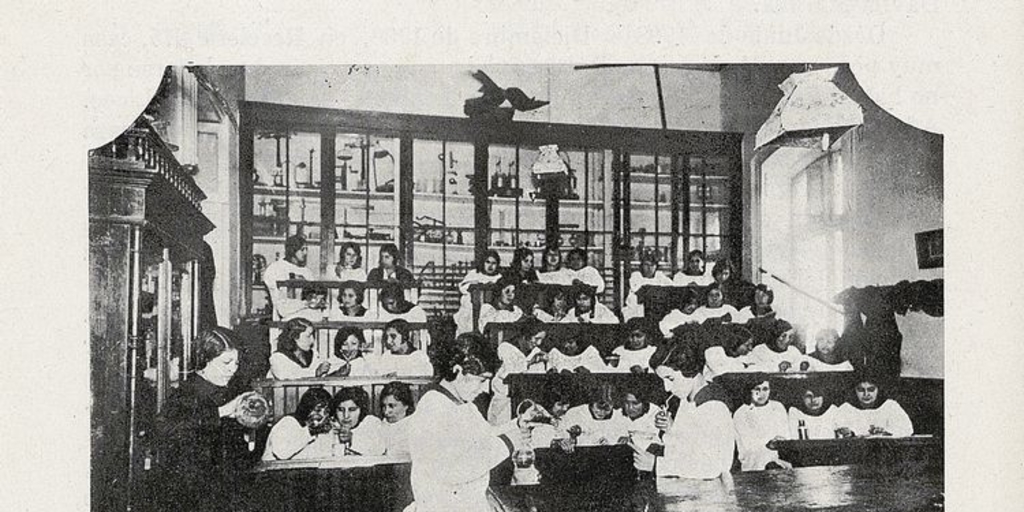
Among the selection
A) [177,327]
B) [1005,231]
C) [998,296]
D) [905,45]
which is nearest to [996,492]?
[998,296]

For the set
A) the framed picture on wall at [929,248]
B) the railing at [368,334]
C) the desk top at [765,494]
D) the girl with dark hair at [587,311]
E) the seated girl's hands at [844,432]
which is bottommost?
the desk top at [765,494]

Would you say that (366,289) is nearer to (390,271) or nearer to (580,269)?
(390,271)

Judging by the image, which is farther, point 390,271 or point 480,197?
A: point 480,197

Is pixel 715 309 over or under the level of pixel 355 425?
over

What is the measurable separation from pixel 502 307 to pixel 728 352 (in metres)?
0.74

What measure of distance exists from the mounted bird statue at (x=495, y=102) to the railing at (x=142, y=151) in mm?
835

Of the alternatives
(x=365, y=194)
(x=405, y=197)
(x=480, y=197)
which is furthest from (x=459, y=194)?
(x=365, y=194)

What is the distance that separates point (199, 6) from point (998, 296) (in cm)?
218

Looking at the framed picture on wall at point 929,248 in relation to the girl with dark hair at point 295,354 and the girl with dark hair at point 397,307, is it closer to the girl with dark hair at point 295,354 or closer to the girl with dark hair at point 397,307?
the girl with dark hair at point 397,307

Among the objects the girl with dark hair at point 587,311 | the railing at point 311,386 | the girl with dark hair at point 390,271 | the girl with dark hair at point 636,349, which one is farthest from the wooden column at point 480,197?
the girl with dark hair at point 636,349

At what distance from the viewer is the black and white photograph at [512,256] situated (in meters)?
2.04

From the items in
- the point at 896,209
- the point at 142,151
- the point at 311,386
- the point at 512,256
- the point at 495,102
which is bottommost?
the point at 311,386

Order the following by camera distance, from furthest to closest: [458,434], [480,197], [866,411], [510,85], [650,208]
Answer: [650,208] < [480,197] < [866,411] < [458,434] < [510,85]

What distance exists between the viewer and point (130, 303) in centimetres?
211
